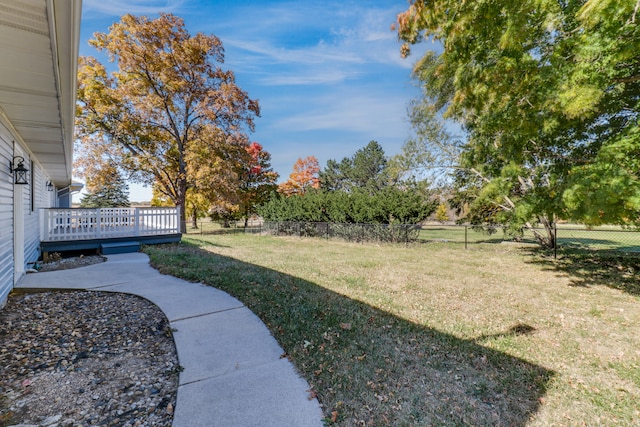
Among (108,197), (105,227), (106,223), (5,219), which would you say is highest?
(108,197)

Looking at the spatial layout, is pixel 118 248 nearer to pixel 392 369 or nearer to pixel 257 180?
pixel 392 369

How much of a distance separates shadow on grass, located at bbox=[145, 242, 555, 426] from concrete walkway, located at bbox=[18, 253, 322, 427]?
0.16m

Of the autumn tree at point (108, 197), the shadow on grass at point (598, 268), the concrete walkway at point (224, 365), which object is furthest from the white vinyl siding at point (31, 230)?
the autumn tree at point (108, 197)

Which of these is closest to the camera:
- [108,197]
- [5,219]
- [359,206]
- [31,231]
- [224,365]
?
[224,365]

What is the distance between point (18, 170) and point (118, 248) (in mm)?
3932

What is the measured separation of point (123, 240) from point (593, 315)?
11.6 m

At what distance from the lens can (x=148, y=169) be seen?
56.2ft

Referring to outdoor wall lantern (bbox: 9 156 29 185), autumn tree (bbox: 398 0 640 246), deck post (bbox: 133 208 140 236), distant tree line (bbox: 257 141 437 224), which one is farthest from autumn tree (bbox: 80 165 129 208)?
autumn tree (bbox: 398 0 640 246)

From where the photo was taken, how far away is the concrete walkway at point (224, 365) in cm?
198

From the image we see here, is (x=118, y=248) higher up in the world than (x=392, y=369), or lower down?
higher up

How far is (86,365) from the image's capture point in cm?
261

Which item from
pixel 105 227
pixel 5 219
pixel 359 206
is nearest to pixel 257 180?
pixel 359 206

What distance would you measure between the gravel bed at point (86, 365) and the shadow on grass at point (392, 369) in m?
1.16

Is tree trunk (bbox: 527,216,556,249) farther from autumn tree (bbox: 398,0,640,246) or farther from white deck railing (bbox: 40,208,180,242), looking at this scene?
white deck railing (bbox: 40,208,180,242)
